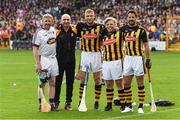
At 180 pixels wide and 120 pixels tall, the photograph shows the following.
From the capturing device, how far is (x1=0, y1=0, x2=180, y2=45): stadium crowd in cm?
4422

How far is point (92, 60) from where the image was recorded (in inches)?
568

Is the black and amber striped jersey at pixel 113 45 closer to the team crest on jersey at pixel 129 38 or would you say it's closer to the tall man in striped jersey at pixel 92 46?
the team crest on jersey at pixel 129 38

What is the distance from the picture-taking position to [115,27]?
1398cm

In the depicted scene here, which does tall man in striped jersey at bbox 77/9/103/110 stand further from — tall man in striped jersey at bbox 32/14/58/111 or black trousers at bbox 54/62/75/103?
tall man in striped jersey at bbox 32/14/58/111

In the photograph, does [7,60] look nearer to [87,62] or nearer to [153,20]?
[153,20]

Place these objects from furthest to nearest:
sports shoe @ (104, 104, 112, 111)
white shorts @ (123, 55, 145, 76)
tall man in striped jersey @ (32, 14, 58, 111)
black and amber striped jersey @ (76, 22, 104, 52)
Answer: black and amber striped jersey @ (76, 22, 104, 52), sports shoe @ (104, 104, 112, 111), tall man in striped jersey @ (32, 14, 58, 111), white shorts @ (123, 55, 145, 76)

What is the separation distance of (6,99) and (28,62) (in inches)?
578

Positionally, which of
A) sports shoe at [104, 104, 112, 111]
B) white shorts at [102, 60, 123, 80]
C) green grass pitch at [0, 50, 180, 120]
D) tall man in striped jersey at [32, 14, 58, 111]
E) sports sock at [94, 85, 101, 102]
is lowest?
green grass pitch at [0, 50, 180, 120]

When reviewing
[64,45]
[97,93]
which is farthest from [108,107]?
[64,45]

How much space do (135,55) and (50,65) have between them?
188 centimetres

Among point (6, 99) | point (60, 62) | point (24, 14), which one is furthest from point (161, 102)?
point (24, 14)

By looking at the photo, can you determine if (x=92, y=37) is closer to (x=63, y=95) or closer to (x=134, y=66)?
(x=134, y=66)

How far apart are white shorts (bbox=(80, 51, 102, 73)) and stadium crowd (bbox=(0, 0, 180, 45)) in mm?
26925

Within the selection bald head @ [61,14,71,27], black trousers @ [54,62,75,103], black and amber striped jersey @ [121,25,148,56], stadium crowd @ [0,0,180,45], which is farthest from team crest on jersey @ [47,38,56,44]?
stadium crowd @ [0,0,180,45]
